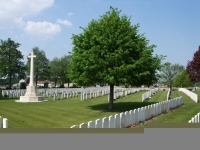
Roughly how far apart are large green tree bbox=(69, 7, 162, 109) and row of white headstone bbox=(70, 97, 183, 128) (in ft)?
7.01

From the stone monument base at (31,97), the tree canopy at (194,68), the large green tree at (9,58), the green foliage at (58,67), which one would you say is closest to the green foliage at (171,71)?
the tree canopy at (194,68)

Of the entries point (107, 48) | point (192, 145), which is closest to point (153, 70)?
point (107, 48)

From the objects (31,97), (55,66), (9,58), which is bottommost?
(31,97)

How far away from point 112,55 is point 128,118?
5.25 m

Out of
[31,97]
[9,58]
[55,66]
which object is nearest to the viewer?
[31,97]

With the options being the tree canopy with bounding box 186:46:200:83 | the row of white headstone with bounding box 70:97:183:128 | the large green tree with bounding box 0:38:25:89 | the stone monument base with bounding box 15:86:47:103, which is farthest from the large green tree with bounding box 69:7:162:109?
the large green tree with bounding box 0:38:25:89

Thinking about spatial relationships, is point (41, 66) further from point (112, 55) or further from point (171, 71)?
point (112, 55)

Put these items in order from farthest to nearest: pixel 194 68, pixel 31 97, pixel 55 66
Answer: pixel 55 66 < pixel 194 68 < pixel 31 97

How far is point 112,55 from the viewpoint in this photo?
16.3 metres

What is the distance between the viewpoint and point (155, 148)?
842 centimetres

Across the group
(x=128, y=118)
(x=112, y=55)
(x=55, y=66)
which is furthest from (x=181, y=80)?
(x=128, y=118)

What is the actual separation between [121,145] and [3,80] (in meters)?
30.4

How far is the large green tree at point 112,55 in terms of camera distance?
16.1m

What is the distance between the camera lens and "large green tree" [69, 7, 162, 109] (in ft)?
52.9
